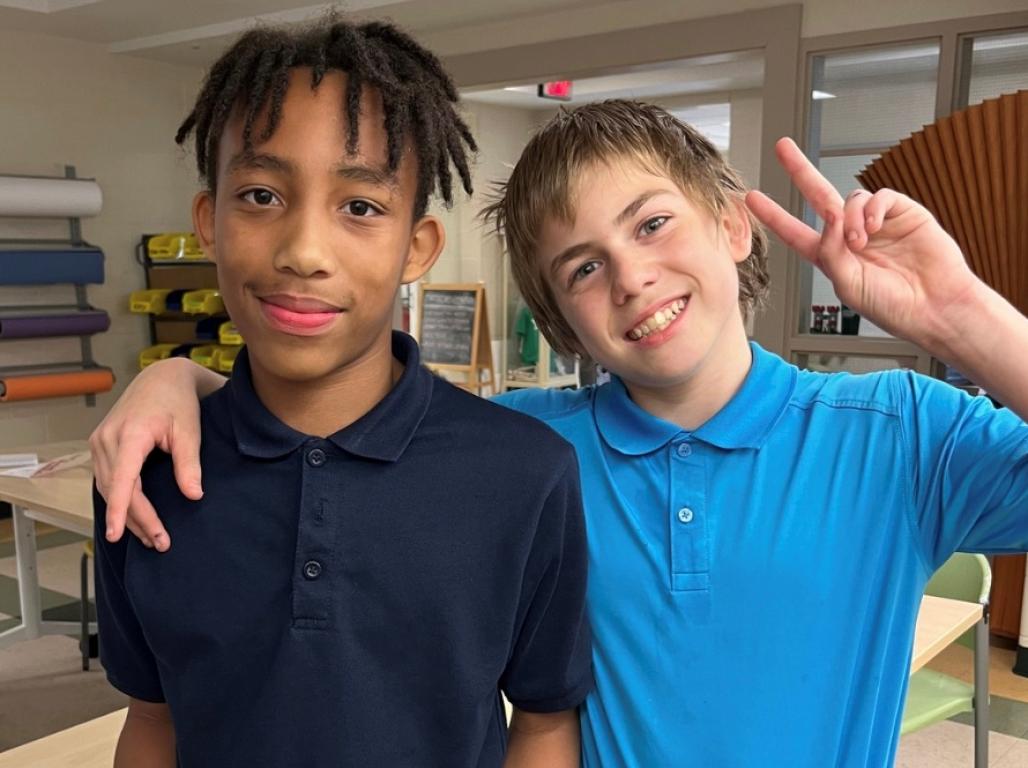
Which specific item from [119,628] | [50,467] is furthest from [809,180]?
[50,467]

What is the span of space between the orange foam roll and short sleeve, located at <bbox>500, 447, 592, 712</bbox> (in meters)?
5.16

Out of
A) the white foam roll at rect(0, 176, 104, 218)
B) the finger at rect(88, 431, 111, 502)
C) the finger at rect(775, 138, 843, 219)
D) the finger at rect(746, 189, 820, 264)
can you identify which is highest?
the white foam roll at rect(0, 176, 104, 218)

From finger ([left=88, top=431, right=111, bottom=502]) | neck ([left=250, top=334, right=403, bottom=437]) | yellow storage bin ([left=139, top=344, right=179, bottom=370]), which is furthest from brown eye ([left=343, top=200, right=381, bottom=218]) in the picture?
yellow storage bin ([left=139, top=344, right=179, bottom=370])

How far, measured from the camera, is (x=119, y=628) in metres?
0.97

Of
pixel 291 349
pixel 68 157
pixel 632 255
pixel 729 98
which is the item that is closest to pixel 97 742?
pixel 291 349

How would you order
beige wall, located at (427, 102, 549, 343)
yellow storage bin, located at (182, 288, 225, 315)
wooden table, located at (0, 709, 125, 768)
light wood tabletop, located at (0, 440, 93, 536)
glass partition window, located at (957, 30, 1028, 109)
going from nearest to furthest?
wooden table, located at (0, 709, 125, 768) < light wood tabletop, located at (0, 440, 93, 536) < glass partition window, located at (957, 30, 1028, 109) < yellow storage bin, located at (182, 288, 225, 315) < beige wall, located at (427, 102, 549, 343)

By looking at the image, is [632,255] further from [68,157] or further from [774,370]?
[68,157]

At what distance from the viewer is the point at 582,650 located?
39.4 inches

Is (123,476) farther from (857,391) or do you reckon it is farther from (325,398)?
(857,391)

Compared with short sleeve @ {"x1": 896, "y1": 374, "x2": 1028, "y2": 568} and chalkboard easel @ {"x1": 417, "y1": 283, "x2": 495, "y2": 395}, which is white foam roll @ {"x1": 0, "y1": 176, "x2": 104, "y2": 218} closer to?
chalkboard easel @ {"x1": 417, "y1": 283, "x2": 495, "y2": 395}

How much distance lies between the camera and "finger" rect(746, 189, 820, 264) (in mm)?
942

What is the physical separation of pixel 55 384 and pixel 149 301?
32.5 inches

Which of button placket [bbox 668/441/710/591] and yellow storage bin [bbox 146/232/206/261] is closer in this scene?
button placket [bbox 668/441/710/591]

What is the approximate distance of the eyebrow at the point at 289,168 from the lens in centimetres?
88
